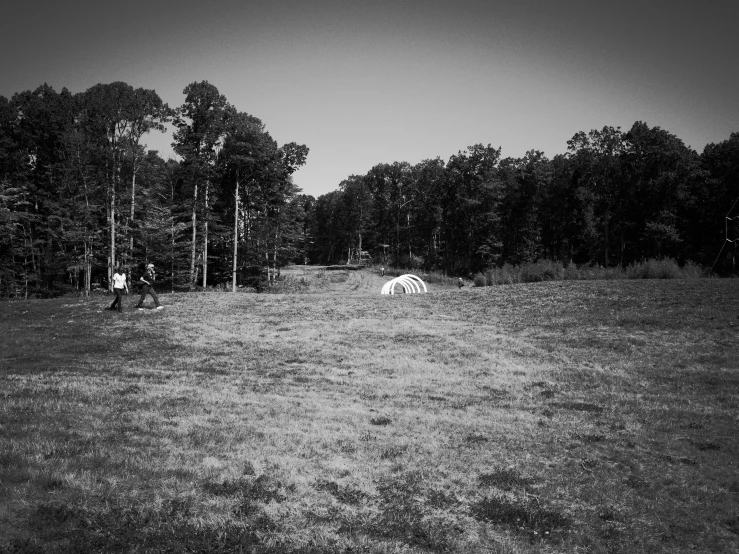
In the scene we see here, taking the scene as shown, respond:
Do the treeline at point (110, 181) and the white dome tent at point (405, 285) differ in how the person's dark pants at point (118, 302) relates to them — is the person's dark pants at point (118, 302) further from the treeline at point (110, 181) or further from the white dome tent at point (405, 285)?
the white dome tent at point (405, 285)

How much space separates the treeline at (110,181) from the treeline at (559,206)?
34.8 m

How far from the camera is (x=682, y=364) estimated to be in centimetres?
1417

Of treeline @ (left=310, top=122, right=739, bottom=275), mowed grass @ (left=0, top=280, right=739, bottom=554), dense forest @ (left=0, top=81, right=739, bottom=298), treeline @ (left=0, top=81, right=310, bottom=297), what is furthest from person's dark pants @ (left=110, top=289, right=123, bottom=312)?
treeline @ (left=310, top=122, right=739, bottom=275)

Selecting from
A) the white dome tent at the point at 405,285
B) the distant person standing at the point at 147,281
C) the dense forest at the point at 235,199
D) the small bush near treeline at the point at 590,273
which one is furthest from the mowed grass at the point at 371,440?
the dense forest at the point at 235,199

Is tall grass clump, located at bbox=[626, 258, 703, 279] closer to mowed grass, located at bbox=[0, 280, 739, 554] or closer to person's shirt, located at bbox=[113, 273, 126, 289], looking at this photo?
mowed grass, located at bbox=[0, 280, 739, 554]

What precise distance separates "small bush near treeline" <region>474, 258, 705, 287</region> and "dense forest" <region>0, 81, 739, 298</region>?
677 cm

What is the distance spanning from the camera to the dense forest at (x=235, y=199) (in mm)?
37875

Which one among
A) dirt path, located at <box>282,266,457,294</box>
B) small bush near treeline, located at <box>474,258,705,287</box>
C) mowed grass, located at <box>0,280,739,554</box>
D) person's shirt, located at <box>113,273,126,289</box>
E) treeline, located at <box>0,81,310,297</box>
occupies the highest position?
treeline, located at <box>0,81,310,297</box>

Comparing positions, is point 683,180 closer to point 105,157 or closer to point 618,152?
point 618,152

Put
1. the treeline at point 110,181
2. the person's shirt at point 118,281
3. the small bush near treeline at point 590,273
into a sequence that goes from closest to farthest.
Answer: the person's shirt at point 118,281 < the small bush near treeline at point 590,273 < the treeline at point 110,181

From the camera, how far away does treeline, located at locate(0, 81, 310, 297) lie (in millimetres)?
35781

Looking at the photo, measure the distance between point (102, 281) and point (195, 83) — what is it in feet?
82.9

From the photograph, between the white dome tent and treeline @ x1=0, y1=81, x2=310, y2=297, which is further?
the white dome tent

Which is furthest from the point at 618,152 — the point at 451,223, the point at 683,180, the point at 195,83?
the point at 195,83
